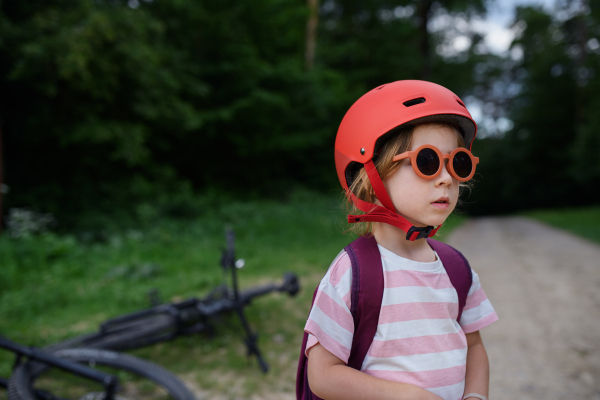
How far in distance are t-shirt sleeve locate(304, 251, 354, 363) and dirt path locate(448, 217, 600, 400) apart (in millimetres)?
2359

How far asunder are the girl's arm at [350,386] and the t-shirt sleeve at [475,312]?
304mm

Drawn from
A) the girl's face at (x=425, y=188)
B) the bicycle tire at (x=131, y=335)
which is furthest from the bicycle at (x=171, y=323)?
the girl's face at (x=425, y=188)

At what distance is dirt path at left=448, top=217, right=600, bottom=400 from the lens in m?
2.89

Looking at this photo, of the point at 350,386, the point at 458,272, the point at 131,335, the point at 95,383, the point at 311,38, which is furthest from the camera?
the point at 311,38

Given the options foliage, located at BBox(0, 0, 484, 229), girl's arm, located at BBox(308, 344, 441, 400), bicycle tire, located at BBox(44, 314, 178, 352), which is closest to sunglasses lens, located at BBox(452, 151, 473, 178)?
girl's arm, located at BBox(308, 344, 441, 400)

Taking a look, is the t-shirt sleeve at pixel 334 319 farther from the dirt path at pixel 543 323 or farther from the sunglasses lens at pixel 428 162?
the dirt path at pixel 543 323

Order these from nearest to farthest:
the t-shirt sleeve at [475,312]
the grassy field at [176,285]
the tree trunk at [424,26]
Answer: the t-shirt sleeve at [475,312] → the grassy field at [176,285] → the tree trunk at [424,26]

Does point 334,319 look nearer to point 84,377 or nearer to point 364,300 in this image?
point 364,300

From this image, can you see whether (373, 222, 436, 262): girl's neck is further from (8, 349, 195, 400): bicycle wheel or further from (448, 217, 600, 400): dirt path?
(448, 217, 600, 400): dirt path

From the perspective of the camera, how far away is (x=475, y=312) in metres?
1.20

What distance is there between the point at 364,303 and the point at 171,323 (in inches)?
96.3

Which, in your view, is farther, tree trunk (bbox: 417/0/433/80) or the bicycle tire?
tree trunk (bbox: 417/0/433/80)

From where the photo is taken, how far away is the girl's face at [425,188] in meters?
1.03

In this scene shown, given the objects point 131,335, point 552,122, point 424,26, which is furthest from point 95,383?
point 552,122
